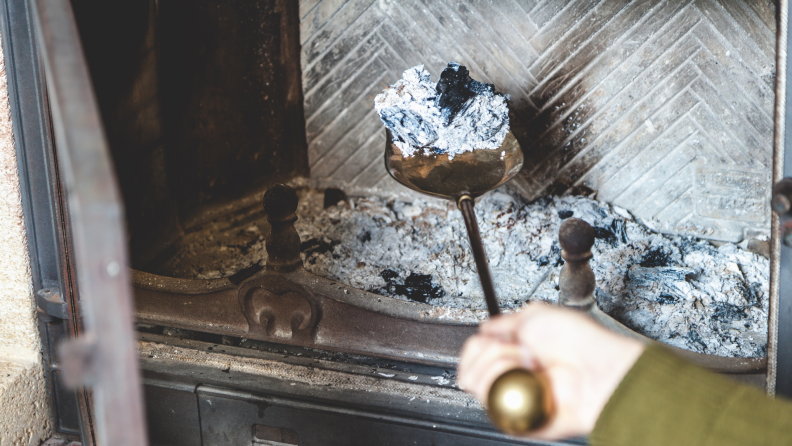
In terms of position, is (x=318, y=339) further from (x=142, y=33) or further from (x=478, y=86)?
(x=142, y=33)

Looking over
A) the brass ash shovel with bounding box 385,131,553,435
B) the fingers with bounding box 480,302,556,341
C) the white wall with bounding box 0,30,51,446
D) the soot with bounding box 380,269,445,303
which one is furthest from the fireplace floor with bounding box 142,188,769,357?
the fingers with bounding box 480,302,556,341

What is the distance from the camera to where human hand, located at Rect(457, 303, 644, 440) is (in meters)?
0.44

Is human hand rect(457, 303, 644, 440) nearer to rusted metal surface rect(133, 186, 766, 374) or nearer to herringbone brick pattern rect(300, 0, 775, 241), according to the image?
rusted metal surface rect(133, 186, 766, 374)

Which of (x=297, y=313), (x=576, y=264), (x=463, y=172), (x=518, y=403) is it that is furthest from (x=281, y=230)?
(x=518, y=403)

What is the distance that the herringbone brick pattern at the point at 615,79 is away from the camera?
1.44 metres

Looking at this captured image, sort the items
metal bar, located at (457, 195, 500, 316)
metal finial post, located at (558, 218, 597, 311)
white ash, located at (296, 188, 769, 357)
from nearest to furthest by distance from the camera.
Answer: metal bar, located at (457, 195, 500, 316) → metal finial post, located at (558, 218, 597, 311) → white ash, located at (296, 188, 769, 357)

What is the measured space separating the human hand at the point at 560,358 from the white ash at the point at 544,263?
602 millimetres

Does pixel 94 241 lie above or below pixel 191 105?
below

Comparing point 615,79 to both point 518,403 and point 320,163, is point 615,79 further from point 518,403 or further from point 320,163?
point 518,403

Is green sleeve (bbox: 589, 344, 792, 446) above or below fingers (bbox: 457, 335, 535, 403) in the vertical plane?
below

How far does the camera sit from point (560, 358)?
18.4 inches

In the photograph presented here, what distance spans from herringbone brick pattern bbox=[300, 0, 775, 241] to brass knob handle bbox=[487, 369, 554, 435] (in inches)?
50.3

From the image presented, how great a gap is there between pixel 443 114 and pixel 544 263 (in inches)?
17.1

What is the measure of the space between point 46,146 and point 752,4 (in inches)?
58.2
